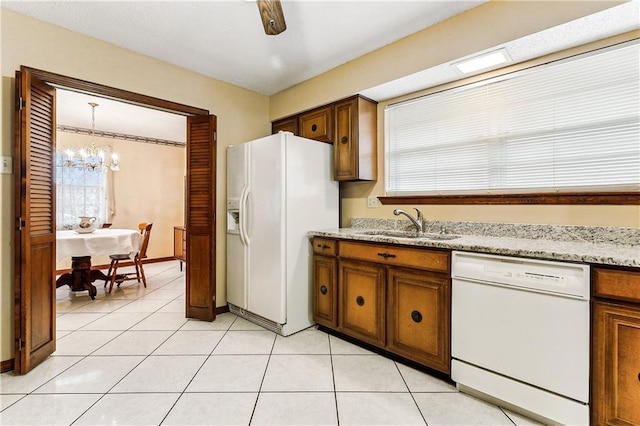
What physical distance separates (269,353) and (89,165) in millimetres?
4172

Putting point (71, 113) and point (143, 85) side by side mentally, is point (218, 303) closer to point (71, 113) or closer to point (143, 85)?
point (143, 85)

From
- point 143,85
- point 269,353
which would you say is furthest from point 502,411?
point 143,85

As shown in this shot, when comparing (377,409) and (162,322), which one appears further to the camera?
(162,322)

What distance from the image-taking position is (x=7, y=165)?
6.75ft

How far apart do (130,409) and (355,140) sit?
2.52m

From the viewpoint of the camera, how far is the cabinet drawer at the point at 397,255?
193cm

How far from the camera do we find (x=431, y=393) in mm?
1829

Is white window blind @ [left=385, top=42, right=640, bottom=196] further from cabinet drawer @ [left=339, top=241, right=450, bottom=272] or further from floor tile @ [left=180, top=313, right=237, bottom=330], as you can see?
floor tile @ [left=180, top=313, right=237, bottom=330]

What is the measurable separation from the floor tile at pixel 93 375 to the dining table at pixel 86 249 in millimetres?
2004

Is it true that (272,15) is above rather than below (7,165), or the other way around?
above

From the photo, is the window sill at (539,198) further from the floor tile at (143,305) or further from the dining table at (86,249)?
the dining table at (86,249)

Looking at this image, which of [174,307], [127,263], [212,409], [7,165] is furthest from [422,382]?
[127,263]

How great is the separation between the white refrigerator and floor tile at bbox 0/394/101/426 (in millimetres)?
1362

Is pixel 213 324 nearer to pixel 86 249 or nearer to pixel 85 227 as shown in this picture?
pixel 86 249
